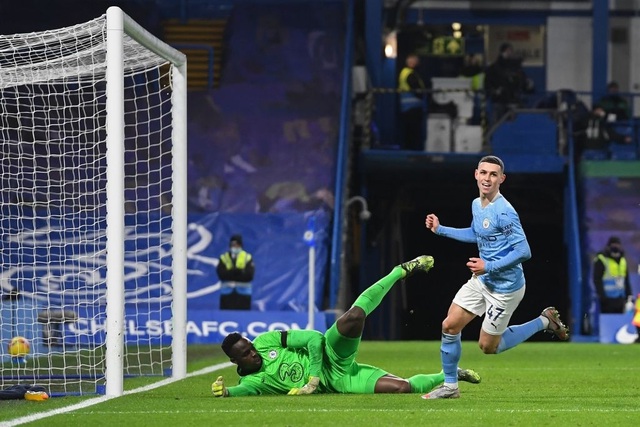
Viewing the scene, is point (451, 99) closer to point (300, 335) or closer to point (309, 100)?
point (309, 100)

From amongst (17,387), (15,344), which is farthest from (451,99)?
(17,387)

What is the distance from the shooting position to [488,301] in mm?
9867

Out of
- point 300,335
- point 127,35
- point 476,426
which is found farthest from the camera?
point 127,35

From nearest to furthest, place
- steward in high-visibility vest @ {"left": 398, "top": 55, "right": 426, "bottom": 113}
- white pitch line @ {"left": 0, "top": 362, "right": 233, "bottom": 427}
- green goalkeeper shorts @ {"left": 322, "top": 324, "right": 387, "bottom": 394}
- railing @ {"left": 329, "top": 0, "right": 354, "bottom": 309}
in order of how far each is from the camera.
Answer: white pitch line @ {"left": 0, "top": 362, "right": 233, "bottom": 427}
green goalkeeper shorts @ {"left": 322, "top": 324, "right": 387, "bottom": 394}
railing @ {"left": 329, "top": 0, "right": 354, "bottom": 309}
steward in high-visibility vest @ {"left": 398, "top": 55, "right": 426, "bottom": 113}

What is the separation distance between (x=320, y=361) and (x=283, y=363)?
0.97 feet

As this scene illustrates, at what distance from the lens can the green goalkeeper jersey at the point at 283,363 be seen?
1009 centimetres

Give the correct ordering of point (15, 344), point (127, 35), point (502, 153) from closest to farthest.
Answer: point (127, 35) → point (15, 344) → point (502, 153)

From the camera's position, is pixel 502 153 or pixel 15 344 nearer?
pixel 15 344

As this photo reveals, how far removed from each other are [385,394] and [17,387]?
9.58 feet

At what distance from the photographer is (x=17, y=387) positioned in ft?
34.7

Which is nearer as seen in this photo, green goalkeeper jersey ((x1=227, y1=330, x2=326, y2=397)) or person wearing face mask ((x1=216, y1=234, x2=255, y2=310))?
green goalkeeper jersey ((x1=227, y1=330, x2=326, y2=397))

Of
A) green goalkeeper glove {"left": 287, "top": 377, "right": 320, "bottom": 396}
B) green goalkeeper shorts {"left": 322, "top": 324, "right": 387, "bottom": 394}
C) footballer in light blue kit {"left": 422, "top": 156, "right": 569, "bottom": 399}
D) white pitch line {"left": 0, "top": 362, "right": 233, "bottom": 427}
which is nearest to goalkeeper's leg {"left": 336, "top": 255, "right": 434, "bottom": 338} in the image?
green goalkeeper shorts {"left": 322, "top": 324, "right": 387, "bottom": 394}

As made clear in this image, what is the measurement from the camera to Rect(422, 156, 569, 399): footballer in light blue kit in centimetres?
969

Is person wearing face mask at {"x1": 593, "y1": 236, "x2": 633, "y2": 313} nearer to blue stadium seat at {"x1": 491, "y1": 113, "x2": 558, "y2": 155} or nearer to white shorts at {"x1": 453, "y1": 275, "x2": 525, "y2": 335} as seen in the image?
blue stadium seat at {"x1": 491, "y1": 113, "x2": 558, "y2": 155}
